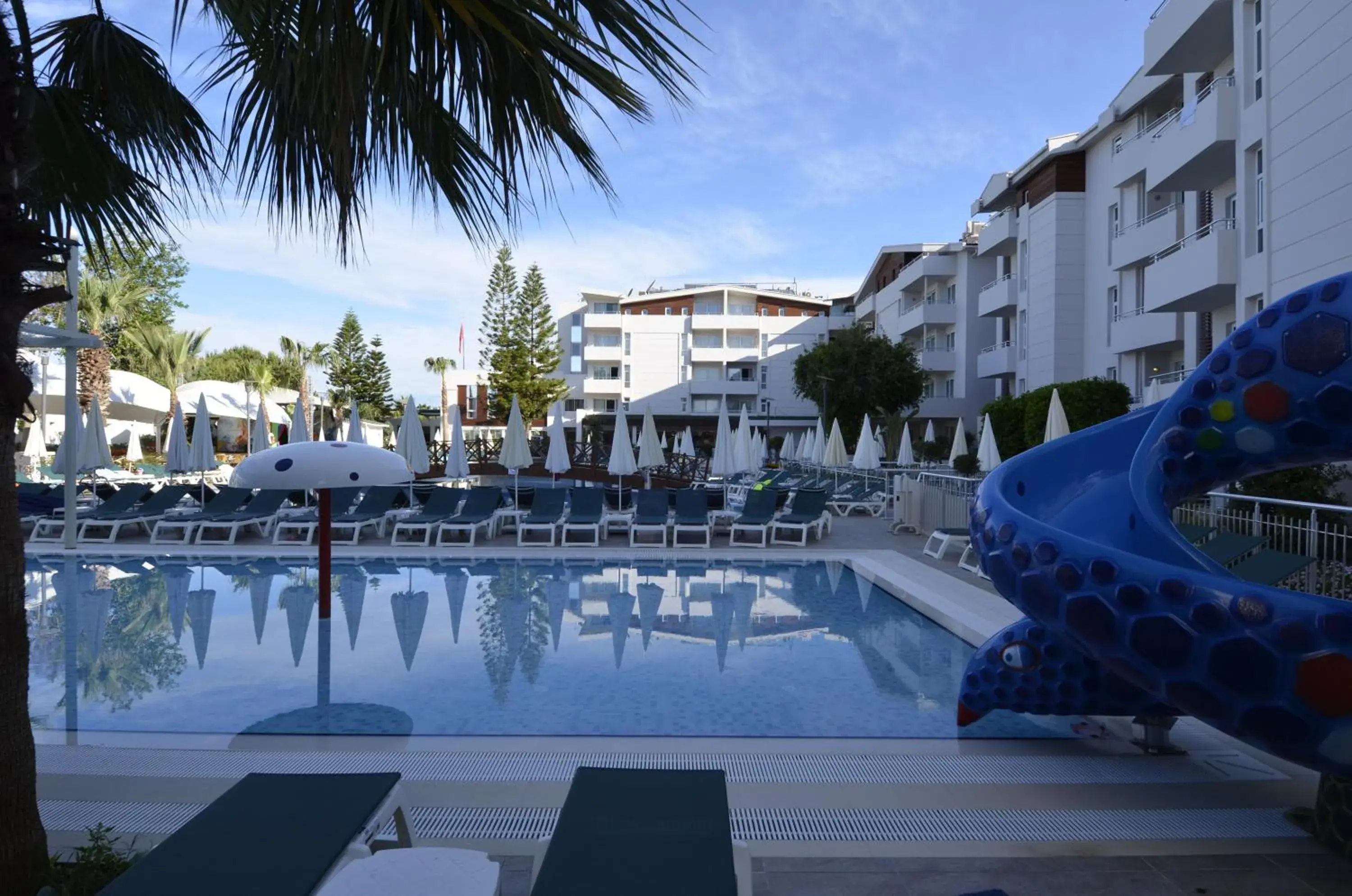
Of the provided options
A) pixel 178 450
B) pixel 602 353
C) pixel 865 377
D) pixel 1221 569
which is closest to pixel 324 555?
pixel 1221 569

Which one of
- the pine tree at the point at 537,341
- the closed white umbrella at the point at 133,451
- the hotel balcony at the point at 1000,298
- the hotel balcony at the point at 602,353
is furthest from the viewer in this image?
the hotel balcony at the point at 602,353

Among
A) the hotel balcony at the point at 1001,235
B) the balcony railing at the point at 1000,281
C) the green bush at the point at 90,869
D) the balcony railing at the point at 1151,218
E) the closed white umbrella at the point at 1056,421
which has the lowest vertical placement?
the green bush at the point at 90,869

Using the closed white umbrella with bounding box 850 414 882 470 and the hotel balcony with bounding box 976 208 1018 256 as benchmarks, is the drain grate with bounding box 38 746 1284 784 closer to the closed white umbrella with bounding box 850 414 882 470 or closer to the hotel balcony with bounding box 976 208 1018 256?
the closed white umbrella with bounding box 850 414 882 470

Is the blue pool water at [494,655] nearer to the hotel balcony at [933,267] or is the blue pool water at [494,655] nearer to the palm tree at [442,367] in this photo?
the hotel balcony at [933,267]

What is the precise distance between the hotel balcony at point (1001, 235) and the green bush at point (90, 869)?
1258 inches

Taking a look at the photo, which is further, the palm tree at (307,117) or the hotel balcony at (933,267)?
the hotel balcony at (933,267)

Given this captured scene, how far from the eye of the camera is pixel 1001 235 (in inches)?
1227

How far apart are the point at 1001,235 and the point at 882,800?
101ft

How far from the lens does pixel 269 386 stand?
48094 millimetres

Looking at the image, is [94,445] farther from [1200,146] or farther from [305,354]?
[305,354]

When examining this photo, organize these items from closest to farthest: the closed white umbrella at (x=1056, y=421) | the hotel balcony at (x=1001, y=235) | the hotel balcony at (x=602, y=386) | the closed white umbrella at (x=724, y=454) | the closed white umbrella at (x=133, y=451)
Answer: the closed white umbrella at (x=1056, y=421), the closed white umbrella at (x=724, y=454), the closed white umbrella at (x=133, y=451), the hotel balcony at (x=1001, y=235), the hotel balcony at (x=602, y=386)

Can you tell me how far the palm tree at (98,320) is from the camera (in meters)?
27.4

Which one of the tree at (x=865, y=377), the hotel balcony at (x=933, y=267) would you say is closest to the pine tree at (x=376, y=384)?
the tree at (x=865, y=377)

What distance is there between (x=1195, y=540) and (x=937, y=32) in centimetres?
972
